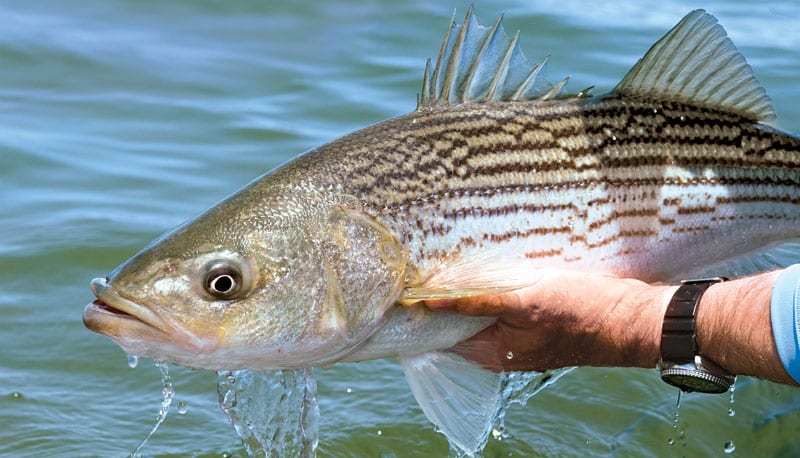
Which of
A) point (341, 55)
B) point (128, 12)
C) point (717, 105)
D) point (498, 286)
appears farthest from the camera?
point (128, 12)

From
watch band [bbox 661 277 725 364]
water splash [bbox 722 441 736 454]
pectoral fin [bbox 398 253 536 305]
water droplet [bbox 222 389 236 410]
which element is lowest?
water splash [bbox 722 441 736 454]

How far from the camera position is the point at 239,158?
22.3 ft

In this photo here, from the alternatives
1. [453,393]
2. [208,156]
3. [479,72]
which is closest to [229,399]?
[453,393]

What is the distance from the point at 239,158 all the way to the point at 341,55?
247cm

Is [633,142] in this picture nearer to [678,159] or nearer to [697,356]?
[678,159]

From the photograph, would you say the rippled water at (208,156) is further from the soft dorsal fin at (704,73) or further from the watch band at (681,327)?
the soft dorsal fin at (704,73)

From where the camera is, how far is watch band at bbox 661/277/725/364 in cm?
297

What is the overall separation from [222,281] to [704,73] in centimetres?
164

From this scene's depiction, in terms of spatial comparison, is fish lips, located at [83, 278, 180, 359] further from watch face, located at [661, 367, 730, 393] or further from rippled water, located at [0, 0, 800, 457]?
rippled water, located at [0, 0, 800, 457]

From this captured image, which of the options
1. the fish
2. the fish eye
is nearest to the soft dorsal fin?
the fish

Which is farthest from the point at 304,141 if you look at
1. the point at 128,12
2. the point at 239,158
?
the point at 128,12

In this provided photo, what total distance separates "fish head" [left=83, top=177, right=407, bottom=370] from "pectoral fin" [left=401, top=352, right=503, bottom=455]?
334 mm

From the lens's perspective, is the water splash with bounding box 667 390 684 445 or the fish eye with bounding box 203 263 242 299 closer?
the fish eye with bounding box 203 263 242 299

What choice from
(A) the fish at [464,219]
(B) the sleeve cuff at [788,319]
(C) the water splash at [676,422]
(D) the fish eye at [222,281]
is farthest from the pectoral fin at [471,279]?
(C) the water splash at [676,422]
